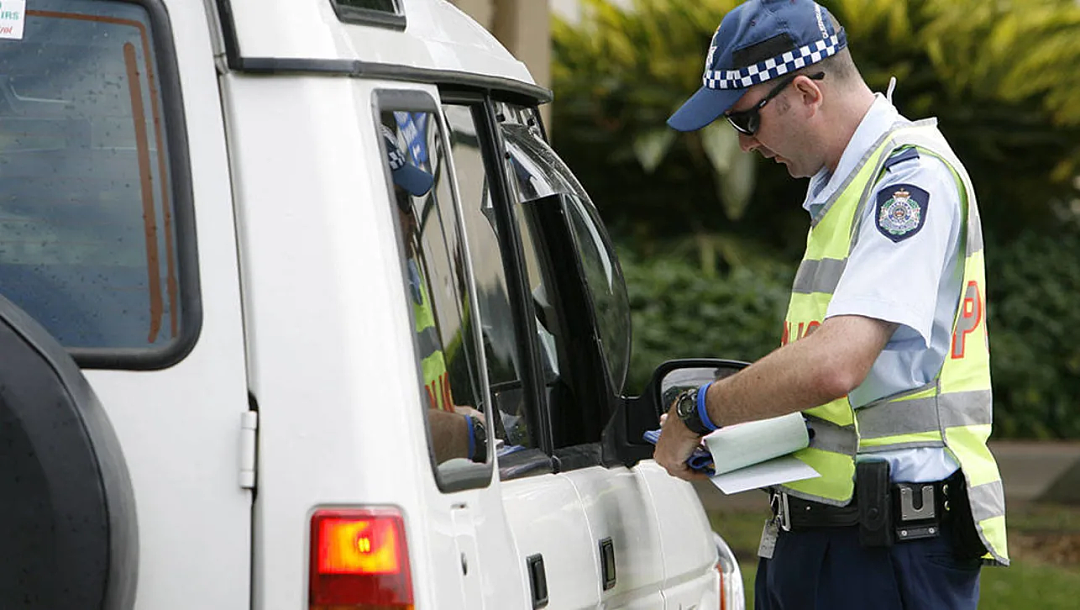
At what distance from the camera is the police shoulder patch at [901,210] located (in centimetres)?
325

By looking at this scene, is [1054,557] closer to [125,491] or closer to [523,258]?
[523,258]

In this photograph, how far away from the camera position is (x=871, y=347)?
125 inches

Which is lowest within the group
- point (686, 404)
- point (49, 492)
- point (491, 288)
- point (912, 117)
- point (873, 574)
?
point (873, 574)

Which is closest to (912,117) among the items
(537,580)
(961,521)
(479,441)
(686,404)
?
(961,521)

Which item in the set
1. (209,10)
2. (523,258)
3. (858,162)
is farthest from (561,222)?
(209,10)

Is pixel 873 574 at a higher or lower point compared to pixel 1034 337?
lower

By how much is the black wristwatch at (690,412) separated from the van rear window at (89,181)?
1.19 metres

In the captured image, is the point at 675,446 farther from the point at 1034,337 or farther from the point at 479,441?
the point at 1034,337

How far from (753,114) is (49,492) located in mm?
A: 1750

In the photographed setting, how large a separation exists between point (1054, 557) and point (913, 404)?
6.67 metres

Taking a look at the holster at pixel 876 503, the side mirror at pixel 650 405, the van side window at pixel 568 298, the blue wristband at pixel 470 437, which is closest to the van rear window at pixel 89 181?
the blue wristband at pixel 470 437

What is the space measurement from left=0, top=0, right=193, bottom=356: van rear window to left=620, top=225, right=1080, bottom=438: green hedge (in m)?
8.22

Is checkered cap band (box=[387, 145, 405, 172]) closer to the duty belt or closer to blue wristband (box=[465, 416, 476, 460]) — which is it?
blue wristband (box=[465, 416, 476, 460])

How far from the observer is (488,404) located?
2.87 meters
